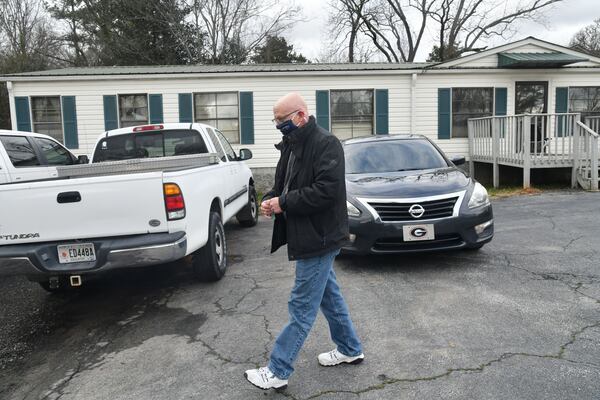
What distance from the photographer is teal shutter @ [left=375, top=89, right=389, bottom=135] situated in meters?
13.5

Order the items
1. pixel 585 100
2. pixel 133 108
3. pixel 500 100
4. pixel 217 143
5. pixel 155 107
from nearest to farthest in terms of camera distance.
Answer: pixel 217 143, pixel 155 107, pixel 133 108, pixel 500 100, pixel 585 100

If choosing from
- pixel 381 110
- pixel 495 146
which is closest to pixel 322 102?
pixel 381 110

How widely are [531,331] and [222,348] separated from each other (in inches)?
85.5

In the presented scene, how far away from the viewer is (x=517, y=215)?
8.20 meters

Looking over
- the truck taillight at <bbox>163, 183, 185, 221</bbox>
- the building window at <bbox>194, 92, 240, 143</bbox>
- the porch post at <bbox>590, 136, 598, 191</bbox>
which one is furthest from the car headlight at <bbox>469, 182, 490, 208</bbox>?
the building window at <bbox>194, 92, 240, 143</bbox>

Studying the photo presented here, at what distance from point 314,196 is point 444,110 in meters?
12.2

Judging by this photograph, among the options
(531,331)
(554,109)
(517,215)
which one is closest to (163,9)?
(554,109)

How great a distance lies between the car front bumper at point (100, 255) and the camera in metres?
3.74

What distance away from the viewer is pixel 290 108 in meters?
2.60

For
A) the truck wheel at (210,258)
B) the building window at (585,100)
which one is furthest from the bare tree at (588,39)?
the truck wheel at (210,258)

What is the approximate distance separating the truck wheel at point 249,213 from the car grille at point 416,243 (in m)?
3.56

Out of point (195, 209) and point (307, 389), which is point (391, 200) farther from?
point (307, 389)

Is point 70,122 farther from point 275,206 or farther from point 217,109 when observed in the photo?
point 275,206

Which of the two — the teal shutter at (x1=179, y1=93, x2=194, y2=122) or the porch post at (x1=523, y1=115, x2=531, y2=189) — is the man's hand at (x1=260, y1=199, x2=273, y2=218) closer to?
the porch post at (x1=523, y1=115, x2=531, y2=189)
